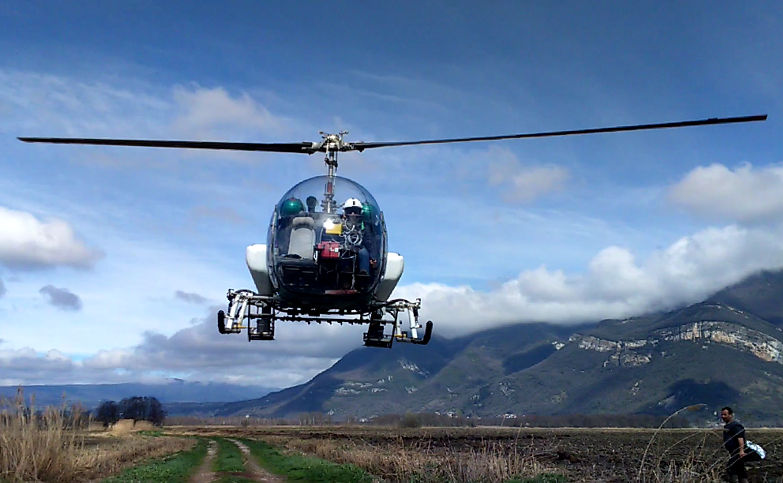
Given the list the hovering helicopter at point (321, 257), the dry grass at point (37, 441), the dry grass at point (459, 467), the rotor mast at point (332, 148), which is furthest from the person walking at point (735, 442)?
the dry grass at point (37, 441)

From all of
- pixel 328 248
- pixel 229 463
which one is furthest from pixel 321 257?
pixel 229 463

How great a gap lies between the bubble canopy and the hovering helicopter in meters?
0.02

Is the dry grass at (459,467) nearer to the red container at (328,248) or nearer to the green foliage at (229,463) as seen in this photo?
the green foliage at (229,463)

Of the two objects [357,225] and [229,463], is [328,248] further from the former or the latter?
[229,463]

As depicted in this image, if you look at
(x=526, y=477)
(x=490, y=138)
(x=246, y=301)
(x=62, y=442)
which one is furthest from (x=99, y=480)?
(x=490, y=138)

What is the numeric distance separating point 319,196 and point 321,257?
5.76 ft

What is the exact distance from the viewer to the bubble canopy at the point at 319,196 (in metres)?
17.2

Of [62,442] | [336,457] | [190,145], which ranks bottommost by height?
[336,457]

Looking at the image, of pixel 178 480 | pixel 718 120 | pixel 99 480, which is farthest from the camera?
pixel 178 480

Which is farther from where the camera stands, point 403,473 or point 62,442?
point 403,473

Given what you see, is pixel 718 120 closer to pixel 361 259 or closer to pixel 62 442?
pixel 361 259

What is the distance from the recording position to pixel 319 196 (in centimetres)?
1741

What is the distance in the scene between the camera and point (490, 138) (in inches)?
595

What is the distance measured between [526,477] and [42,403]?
35.5ft
